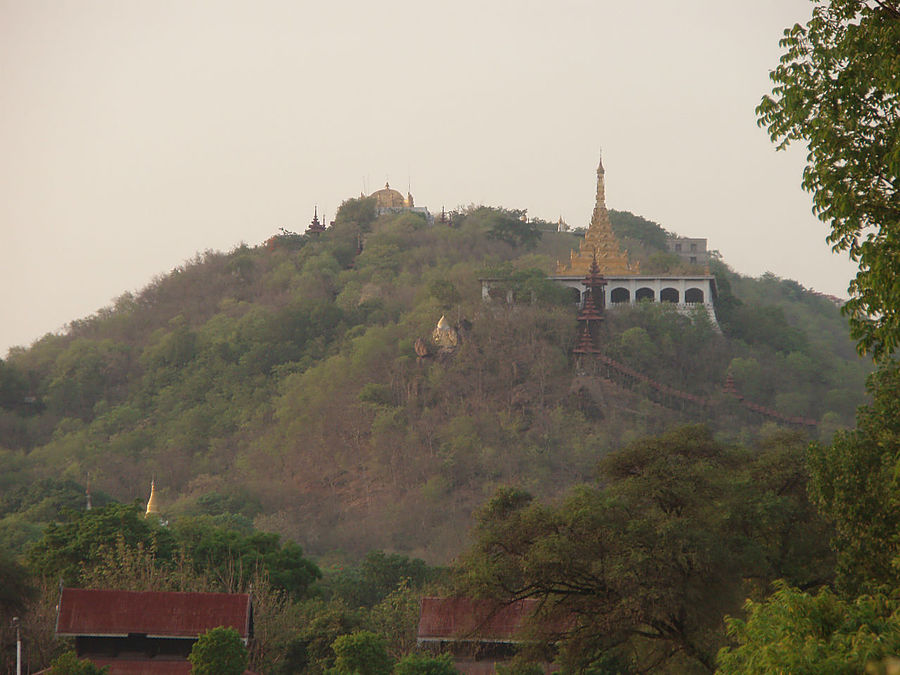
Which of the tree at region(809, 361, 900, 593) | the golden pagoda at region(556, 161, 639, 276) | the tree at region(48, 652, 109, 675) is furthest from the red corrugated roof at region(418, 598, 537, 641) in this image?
the golden pagoda at region(556, 161, 639, 276)

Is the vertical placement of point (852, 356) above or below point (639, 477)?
above

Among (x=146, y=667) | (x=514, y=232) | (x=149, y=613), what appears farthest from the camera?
(x=514, y=232)

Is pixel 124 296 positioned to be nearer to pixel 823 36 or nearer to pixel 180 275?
pixel 180 275

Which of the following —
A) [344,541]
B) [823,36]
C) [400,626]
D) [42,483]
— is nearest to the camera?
[823,36]

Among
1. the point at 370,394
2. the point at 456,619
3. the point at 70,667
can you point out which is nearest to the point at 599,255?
the point at 370,394

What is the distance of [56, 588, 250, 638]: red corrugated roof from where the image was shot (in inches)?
1078

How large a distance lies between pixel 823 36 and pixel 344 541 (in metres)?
33.9

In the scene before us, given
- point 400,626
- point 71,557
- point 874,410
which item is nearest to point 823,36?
point 874,410

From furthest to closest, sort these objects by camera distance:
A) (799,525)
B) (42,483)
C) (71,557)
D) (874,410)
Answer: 1. (42,483)
2. (71,557)
3. (799,525)
4. (874,410)

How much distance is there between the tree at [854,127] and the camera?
581 inches

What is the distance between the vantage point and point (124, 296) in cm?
7469

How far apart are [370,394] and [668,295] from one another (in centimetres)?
1395

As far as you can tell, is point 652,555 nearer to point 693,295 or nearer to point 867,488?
point 867,488

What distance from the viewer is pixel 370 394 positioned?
181ft
